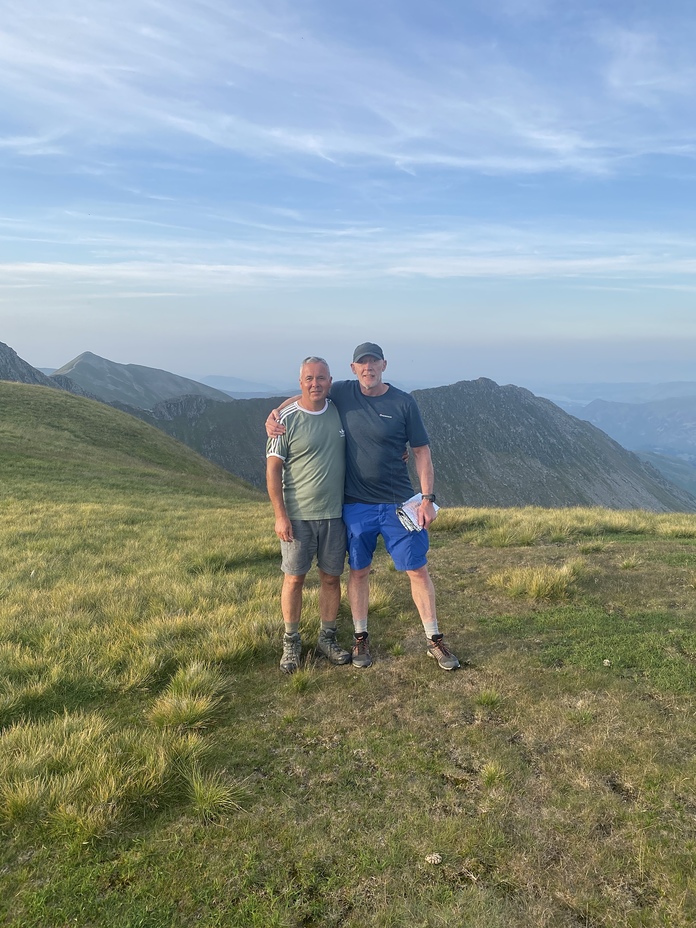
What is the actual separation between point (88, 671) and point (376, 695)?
10.0 ft

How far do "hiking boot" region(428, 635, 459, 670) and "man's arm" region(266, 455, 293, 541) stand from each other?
6.75 ft

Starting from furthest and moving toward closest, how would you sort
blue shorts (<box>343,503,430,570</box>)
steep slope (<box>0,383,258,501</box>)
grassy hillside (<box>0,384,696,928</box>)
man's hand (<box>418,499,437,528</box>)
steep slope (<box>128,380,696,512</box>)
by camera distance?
steep slope (<box>128,380,696,512</box>) → steep slope (<box>0,383,258,501</box>) → blue shorts (<box>343,503,430,570</box>) → man's hand (<box>418,499,437,528</box>) → grassy hillside (<box>0,384,696,928</box>)

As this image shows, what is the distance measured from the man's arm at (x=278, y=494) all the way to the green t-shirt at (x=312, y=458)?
4.0 inches

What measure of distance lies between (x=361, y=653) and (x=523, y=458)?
170 meters

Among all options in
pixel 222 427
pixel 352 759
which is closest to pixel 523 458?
pixel 222 427

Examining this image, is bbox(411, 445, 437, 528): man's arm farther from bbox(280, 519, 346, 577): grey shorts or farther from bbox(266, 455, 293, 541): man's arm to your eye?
bbox(266, 455, 293, 541): man's arm

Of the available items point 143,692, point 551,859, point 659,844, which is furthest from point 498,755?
point 143,692

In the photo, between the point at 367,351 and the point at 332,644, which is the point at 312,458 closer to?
the point at 367,351

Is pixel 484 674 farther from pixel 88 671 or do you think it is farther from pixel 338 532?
pixel 88 671

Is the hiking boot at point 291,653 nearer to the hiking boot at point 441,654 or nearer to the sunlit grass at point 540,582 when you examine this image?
the hiking boot at point 441,654

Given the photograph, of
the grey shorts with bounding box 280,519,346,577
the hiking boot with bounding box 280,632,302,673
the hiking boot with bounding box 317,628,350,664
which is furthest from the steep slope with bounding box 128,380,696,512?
the grey shorts with bounding box 280,519,346,577

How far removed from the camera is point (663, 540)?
11.3m

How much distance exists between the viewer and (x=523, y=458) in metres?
164

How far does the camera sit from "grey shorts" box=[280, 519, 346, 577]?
5539 millimetres
